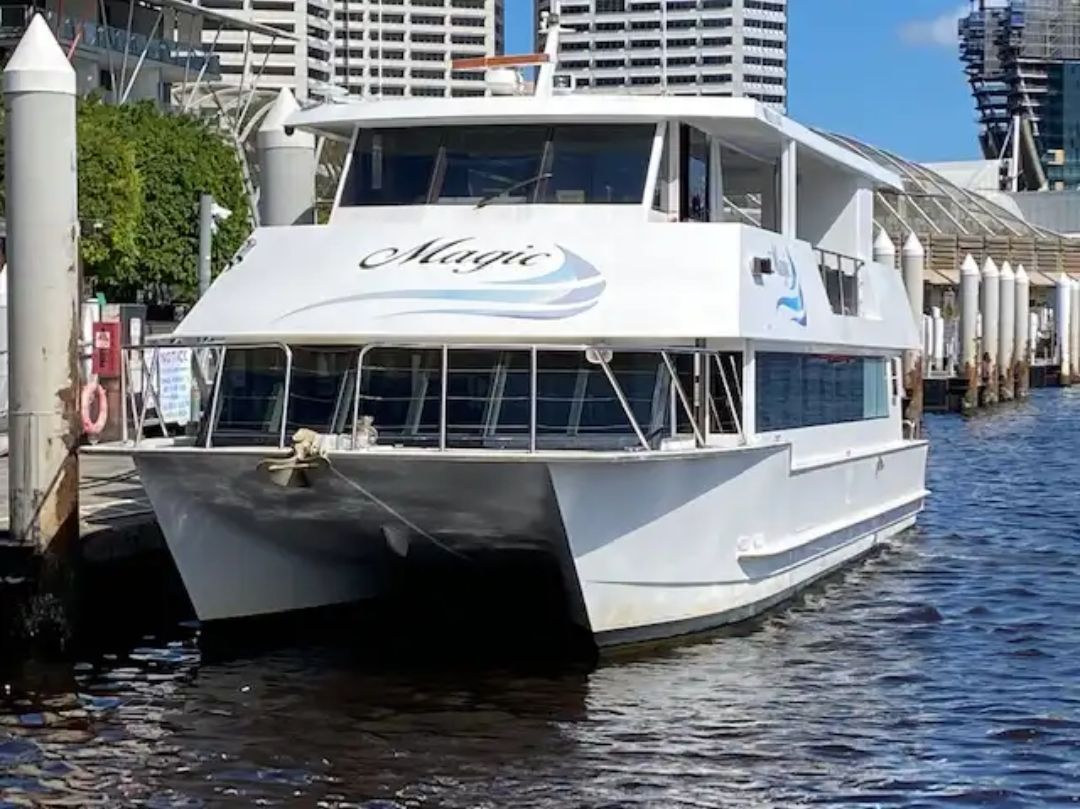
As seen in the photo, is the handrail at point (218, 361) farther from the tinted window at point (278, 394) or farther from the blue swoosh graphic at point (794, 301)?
the blue swoosh graphic at point (794, 301)

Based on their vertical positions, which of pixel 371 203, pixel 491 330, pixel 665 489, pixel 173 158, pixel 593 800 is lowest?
pixel 593 800

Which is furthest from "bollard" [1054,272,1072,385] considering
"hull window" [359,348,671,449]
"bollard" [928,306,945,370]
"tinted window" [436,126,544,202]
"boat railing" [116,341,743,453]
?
"hull window" [359,348,671,449]

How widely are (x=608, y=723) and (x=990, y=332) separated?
44479mm

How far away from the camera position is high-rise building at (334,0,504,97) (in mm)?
195875

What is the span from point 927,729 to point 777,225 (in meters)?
5.62

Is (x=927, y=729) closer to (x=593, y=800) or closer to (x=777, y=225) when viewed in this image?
(x=593, y=800)

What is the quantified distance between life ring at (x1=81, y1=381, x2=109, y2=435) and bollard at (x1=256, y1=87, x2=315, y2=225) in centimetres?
509

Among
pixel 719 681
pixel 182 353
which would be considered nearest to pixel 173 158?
pixel 182 353

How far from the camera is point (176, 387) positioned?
2080 centimetres

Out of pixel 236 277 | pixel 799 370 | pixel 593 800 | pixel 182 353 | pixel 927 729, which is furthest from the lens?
pixel 182 353

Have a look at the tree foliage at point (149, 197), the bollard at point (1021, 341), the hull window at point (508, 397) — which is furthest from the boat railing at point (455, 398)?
the bollard at point (1021, 341)

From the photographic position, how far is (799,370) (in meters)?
16.6

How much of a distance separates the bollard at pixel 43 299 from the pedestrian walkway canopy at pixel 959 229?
219ft

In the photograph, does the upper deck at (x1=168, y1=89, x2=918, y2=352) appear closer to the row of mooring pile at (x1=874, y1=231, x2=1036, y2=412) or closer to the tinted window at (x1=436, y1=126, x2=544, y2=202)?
the tinted window at (x1=436, y1=126, x2=544, y2=202)
